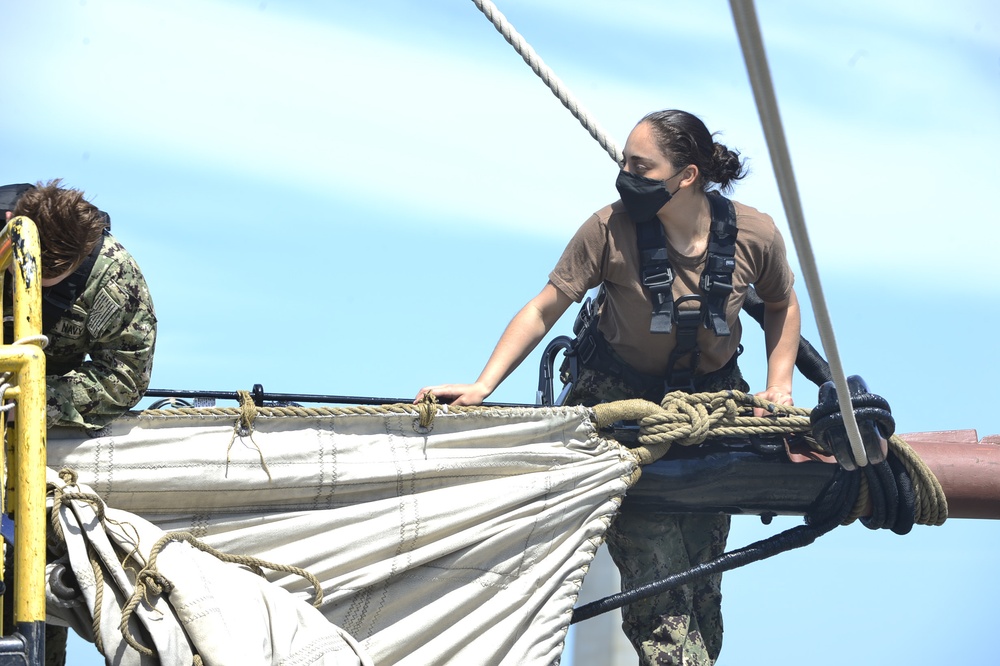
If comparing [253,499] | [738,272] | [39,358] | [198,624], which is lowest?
[198,624]

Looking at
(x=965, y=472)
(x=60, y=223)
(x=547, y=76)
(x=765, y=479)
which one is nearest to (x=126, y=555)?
(x=60, y=223)

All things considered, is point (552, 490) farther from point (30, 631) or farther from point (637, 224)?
point (30, 631)

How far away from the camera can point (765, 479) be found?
15.0 ft

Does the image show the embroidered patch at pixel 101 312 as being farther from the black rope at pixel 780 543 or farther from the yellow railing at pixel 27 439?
the black rope at pixel 780 543

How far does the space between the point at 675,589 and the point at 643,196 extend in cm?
138

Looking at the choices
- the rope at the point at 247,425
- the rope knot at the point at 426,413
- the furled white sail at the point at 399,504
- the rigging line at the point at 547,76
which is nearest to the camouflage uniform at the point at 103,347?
the furled white sail at the point at 399,504

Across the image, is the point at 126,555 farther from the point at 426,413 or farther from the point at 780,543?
the point at 780,543

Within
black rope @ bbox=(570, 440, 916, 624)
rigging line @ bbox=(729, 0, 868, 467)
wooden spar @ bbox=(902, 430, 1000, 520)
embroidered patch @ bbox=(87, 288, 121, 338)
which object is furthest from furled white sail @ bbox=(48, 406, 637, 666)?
wooden spar @ bbox=(902, 430, 1000, 520)

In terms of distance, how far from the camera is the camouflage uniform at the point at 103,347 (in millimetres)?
3340

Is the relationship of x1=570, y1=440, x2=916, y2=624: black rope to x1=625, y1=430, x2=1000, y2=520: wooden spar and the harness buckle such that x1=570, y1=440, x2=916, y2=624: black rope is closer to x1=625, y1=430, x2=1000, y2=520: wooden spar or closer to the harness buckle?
x1=625, y1=430, x2=1000, y2=520: wooden spar

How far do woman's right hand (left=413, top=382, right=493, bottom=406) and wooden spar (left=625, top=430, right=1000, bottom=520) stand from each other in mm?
692

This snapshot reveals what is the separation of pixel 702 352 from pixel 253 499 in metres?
1.86

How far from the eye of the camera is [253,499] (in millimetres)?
3678

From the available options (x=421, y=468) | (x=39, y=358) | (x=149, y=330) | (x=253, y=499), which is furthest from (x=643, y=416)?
(x=39, y=358)
